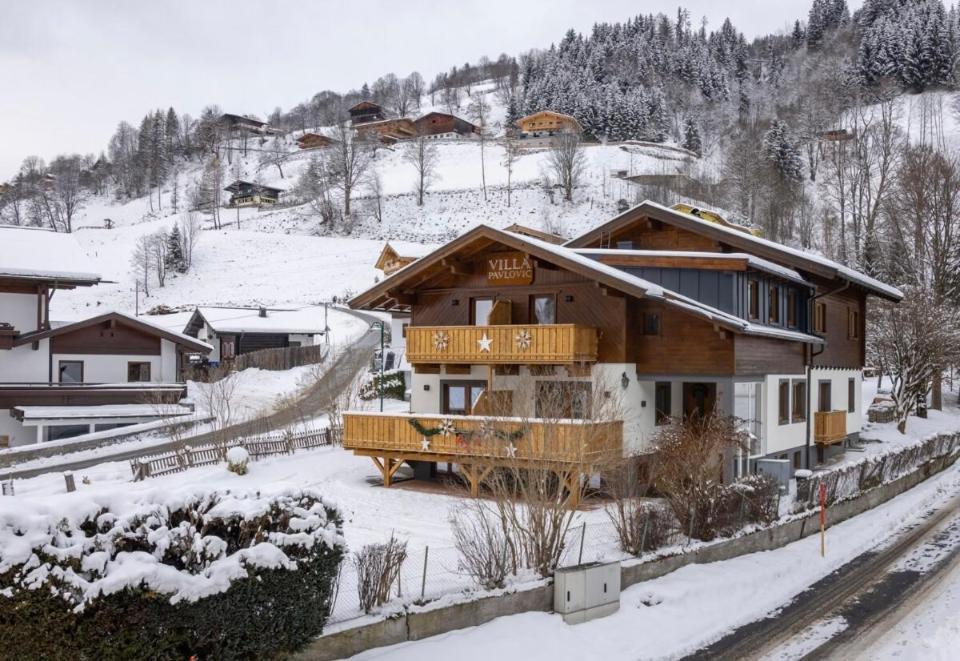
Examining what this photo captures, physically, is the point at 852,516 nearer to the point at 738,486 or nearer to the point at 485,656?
the point at 738,486

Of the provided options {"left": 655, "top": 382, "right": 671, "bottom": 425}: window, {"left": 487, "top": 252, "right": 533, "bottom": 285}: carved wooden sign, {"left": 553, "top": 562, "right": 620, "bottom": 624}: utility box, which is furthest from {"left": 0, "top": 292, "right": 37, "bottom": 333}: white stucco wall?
{"left": 553, "top": 562, "right": 620, "bottom": 624}: utility box

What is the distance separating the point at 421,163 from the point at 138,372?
2760 inches

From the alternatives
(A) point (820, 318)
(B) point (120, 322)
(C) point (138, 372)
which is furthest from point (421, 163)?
(A) point (820, 318)

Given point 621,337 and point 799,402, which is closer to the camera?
point 621,337

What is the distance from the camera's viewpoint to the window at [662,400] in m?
25.5

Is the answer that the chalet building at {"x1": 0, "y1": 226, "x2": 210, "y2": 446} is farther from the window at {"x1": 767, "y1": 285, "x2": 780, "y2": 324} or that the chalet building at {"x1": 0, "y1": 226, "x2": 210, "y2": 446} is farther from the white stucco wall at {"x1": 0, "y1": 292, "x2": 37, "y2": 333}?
the window at {"x1": 767, "y1": 285, "x2": 780, "y2": 324}

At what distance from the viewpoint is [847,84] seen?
107750 millimetres

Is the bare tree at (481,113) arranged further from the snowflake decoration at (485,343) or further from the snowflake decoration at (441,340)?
the snowflake decoration at (485,343)

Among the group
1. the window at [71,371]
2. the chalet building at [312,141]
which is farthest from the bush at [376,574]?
the chalet building at [312,141]

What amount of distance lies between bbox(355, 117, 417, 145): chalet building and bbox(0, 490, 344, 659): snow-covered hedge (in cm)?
13917

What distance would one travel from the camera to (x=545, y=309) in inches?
1002

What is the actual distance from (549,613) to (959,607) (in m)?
6.93

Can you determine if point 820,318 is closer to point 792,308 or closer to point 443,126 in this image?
point 792,308

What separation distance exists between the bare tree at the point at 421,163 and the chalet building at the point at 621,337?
80297mm
